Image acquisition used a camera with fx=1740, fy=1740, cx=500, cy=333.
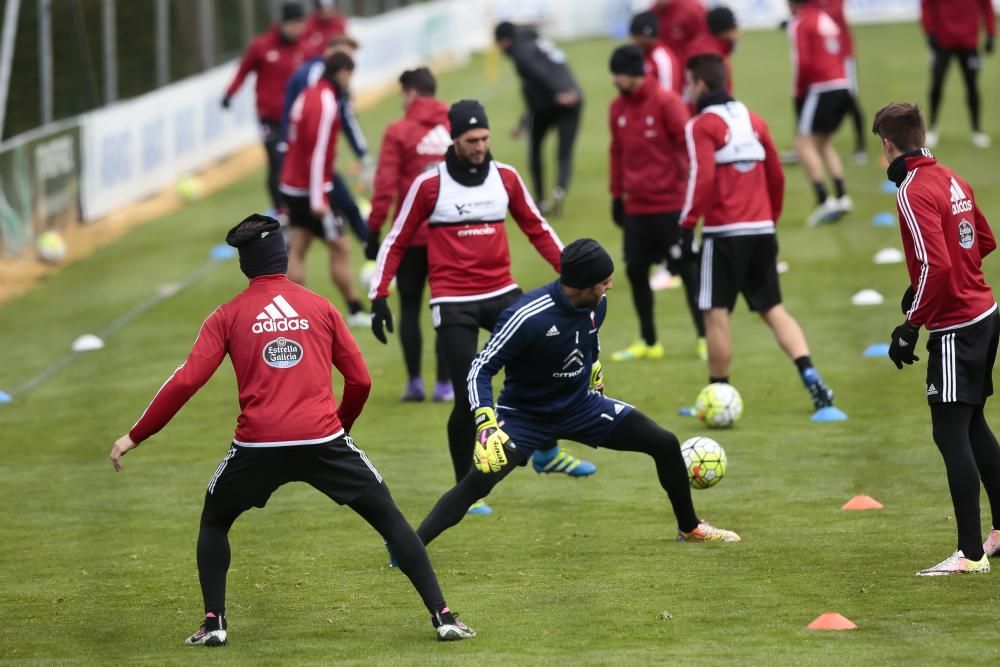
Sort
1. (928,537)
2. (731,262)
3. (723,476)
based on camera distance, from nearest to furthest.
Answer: (928,537)
(723,476)
(731,262)

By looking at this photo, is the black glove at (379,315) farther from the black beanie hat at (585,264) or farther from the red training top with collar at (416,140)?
the red training top with collar at (416,140)

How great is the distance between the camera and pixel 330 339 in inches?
282

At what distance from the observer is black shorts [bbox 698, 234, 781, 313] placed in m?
11.2

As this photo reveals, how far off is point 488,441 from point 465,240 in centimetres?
234

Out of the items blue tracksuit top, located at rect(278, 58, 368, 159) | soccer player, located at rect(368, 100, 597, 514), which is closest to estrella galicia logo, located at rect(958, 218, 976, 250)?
soccer player, located at rect(368, 100, 597, 514)

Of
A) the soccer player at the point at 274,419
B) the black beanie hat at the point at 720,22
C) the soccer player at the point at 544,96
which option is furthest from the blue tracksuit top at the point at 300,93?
the soccer player at the point at 274,419

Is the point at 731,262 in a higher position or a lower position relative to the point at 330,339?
lower

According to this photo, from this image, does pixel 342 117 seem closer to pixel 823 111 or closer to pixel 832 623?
pixel 823 111

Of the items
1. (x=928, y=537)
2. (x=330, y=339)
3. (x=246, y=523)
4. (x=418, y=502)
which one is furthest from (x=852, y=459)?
(x=330, y=339)

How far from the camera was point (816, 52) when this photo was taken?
18.0 metres

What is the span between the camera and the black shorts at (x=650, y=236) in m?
13.1

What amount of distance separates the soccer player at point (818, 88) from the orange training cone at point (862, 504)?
906 centimetres

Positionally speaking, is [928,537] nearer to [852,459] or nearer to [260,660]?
[852,459]

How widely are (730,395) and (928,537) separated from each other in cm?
288
